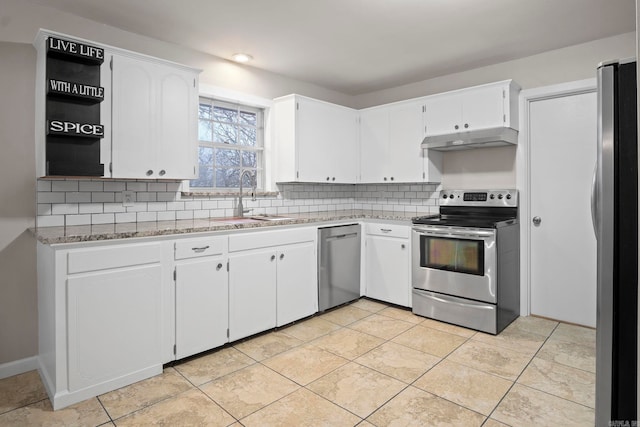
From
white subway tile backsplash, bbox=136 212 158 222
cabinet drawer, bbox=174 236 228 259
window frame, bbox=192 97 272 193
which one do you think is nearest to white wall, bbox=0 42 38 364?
white subway tile backsplash, bbox=136 212 158 222

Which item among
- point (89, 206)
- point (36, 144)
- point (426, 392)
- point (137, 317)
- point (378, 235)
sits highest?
point (36, 144)

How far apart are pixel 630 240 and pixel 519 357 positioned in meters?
1.59

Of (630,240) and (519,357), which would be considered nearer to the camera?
(630,240)

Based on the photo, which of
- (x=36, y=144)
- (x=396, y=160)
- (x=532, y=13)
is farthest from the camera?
(x=396, y=160)

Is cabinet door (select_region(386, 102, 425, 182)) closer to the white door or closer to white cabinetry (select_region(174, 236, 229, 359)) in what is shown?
the white door

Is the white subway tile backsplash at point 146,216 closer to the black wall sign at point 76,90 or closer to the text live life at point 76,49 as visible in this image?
the black wall sign at point 76,90

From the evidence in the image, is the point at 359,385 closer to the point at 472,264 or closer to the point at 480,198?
the point at 472,264

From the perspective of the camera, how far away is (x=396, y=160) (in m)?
4.17

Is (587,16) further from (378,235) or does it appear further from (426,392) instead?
(426,392)

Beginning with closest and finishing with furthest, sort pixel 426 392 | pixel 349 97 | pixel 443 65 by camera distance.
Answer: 1. pixel 426 392
2. pixel 443 65
3. pixel 349 97

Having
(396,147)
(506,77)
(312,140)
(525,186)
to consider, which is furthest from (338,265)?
(506,77)

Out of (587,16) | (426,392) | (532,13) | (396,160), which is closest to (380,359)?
(426,392)

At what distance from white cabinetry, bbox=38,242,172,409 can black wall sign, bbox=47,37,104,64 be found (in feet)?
3.93

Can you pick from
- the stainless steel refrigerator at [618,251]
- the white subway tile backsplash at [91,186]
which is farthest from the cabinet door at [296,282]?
the stainless steel refrigerator at [618,251]
